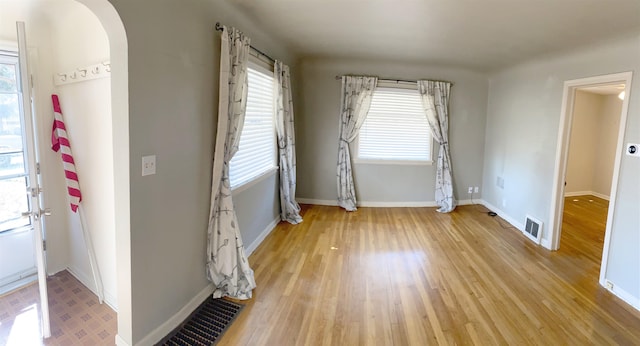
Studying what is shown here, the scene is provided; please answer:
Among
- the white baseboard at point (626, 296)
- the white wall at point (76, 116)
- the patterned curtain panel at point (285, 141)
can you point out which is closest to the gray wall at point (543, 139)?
the white baseboard at point (626, 296)

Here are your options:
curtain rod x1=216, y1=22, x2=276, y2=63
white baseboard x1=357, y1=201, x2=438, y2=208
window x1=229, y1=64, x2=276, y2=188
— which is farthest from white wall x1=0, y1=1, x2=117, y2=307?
white baseboard x1=357, y1=201, x2=438, y2=208

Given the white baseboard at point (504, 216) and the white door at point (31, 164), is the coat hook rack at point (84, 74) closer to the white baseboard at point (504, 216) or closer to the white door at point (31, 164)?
the white door at point (31, 164)

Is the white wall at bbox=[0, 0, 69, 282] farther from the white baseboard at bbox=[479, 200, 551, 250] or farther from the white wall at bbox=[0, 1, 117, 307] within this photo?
the white baseboard at bbox=[479, 200, 551, 250]

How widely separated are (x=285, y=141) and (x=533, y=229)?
11.6ft

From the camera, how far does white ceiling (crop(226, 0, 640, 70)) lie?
243 centimetres

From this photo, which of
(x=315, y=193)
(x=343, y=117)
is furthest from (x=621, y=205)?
(x=315, y=193)

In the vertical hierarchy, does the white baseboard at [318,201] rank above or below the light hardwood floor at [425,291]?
above

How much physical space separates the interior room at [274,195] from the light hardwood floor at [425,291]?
0.02 meters

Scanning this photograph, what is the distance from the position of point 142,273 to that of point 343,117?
12.5 feet

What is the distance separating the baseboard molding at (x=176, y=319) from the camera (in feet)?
6.47

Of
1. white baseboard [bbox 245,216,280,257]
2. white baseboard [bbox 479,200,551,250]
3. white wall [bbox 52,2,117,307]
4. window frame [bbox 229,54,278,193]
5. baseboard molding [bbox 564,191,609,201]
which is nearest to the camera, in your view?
white wall [bbox 52,2,117,307]

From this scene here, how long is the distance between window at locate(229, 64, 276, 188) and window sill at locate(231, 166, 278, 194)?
25mm

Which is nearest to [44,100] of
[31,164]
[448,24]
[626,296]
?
[31,164]

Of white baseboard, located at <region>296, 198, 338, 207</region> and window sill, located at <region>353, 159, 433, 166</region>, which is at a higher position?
window sill, located at <region>353, 159, 433, 166</region>
